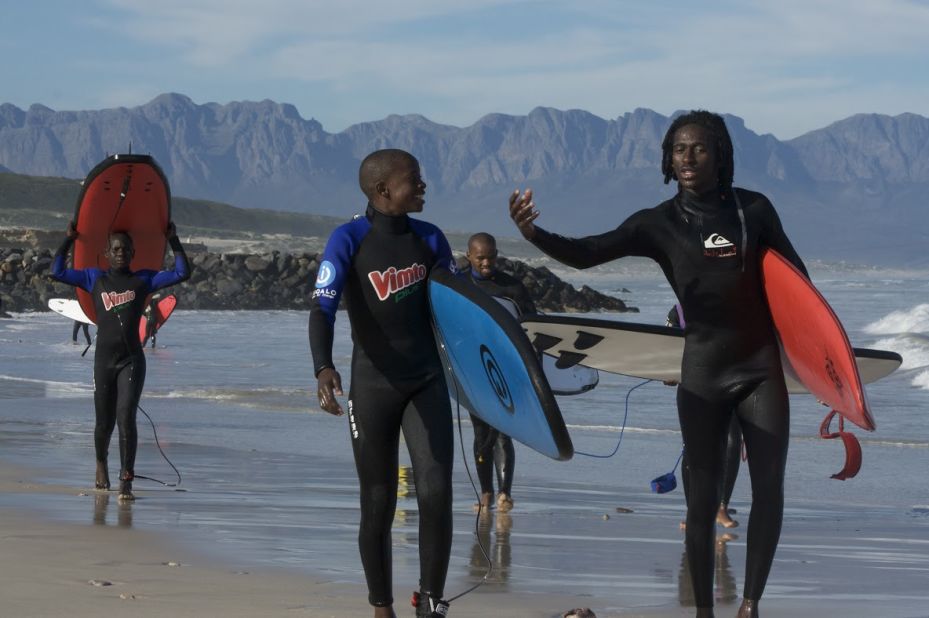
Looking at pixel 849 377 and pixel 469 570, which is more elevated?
pixel 849 377

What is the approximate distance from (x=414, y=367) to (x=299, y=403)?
10.6 m

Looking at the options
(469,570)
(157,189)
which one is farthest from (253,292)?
(469,570)

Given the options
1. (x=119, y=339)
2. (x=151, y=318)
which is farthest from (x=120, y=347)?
(x=151, y=318)

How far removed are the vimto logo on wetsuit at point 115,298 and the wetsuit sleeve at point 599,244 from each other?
3915 millimetres

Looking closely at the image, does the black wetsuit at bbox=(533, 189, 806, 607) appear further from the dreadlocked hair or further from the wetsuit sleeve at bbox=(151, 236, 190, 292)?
the wetsuit sleeve at bbox=(151, 236, 190, 292)

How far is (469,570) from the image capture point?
→ 635 cm

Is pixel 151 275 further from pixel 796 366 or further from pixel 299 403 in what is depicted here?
pixel 299 403

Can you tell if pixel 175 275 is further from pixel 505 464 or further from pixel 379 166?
pixel 379 166

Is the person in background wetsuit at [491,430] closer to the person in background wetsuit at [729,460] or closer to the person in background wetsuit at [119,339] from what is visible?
the person in background wetsuit at [729,460]

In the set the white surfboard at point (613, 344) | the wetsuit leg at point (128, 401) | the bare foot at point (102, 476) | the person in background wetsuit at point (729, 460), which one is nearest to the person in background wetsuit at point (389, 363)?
the white surfboard at point (613, 344)

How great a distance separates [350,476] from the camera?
1000cm

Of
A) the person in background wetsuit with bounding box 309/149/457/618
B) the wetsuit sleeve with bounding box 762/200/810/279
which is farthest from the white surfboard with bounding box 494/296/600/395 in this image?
the person in background wetsuit with bounding box 309/149/457/618

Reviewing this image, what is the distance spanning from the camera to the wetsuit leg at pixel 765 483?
4.98m

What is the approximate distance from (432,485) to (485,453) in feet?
→ 11.4
